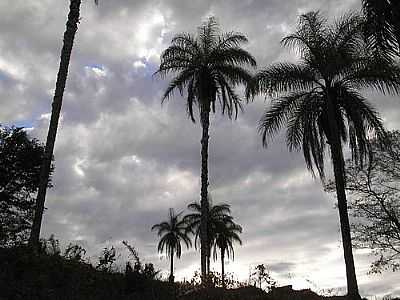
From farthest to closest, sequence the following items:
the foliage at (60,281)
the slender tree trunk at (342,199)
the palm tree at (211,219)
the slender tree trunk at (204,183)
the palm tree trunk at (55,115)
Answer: the palm tree at (211,219) < the slender tree trunk at (204,183) < the slender tree trunk at (342,199) < the palm tree trunk at (55,115) < the foliage at (60,281)

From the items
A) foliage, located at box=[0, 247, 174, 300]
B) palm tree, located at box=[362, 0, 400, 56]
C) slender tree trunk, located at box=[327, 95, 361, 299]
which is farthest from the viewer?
slender tree trunk, located at box=[327, 95, 361, 299]

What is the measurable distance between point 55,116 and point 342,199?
10.1m

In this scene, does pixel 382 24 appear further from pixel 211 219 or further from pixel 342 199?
pixel 211 219

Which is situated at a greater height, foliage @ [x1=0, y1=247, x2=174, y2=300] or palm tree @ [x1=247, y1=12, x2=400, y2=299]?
palm tree @ [x1=247, y1=12, x2=400, y2=299]

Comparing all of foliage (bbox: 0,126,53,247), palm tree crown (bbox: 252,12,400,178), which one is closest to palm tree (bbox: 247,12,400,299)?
palm tree crown (bbox: 252,12,400,178)

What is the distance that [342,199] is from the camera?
18094 millimetres

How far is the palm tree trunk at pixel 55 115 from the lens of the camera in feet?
49.0

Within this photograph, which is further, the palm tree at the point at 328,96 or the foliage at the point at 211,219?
the foliage at the point at 211,219

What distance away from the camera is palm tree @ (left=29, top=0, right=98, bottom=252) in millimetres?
14956

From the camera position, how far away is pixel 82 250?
14.2 meters

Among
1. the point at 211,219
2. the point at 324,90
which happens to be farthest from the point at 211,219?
the point at 324,90

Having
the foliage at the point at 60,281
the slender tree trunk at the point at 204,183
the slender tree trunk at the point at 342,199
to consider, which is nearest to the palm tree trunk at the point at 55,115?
the foliage at the point at 60,281

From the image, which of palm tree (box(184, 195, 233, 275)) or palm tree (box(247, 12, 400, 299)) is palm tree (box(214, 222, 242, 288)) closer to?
palm tree (box(184, 195, 233, 275))

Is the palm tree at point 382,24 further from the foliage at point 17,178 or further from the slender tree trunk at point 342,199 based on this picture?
the foliage at point 17,178
